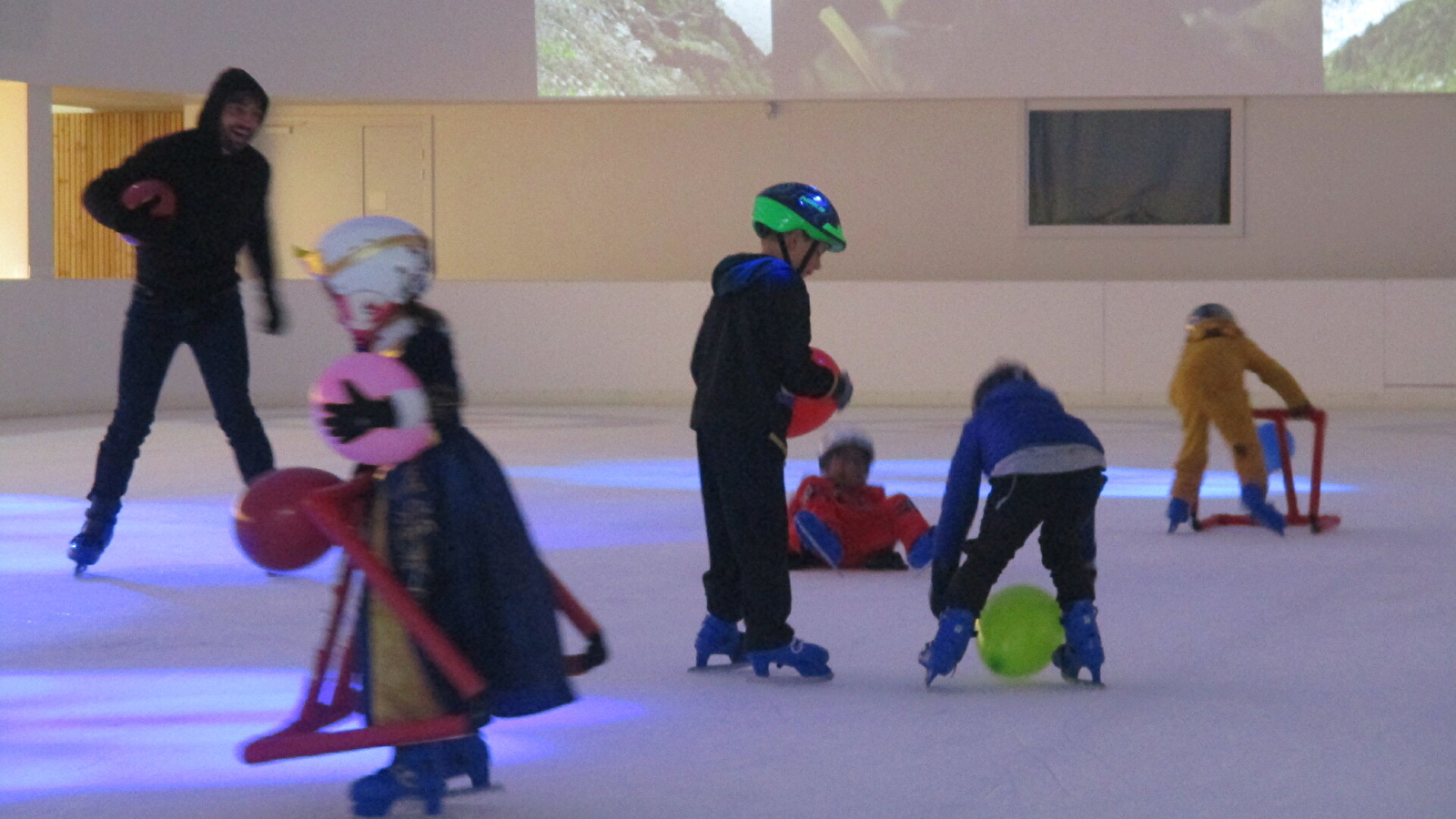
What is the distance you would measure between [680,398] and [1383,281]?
551 cm

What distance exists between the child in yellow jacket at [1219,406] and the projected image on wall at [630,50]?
27.6 feet

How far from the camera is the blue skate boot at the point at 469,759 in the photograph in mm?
2842

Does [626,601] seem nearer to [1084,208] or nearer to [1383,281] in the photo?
[1383,281]

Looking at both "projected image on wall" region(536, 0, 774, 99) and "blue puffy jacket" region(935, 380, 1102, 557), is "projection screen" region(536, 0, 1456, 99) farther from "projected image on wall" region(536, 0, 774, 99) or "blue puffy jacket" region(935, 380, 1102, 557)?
"blue puffy jacket" region(935, 380, 1102, 557)

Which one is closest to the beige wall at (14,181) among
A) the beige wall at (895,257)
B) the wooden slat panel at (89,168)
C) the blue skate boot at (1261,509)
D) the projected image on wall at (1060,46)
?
the beige wall at (895,257)

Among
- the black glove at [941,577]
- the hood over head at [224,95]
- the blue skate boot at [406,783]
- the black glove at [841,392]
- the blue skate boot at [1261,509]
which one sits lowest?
the blue skate boot at [406,783]

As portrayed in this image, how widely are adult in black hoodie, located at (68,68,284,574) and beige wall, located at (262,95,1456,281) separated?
1015 centimetres

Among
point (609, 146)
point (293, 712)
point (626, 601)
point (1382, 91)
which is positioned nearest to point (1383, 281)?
point (1382, 91)

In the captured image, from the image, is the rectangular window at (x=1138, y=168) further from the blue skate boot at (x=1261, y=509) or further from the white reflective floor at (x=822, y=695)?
the blue skate boot at (x=1261, y=509)

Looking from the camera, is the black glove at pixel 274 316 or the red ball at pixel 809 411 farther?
the black glove at pixel 274 316

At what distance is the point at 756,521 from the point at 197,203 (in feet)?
7.51

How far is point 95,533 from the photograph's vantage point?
5.25 meters

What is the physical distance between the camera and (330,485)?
283cm

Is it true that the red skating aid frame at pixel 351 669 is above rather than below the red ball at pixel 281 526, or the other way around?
below
